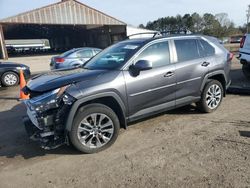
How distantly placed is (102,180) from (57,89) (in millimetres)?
1515

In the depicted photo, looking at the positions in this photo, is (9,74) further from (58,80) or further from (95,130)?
(95,130)

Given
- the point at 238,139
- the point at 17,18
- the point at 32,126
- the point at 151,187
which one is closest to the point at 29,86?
the point at 32,126

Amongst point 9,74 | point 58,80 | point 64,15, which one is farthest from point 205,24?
point 58,80

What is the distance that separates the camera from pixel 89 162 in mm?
3928

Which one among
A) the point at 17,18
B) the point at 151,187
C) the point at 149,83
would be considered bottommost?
the point at 151,187

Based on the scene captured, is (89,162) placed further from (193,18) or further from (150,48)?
(193,18)

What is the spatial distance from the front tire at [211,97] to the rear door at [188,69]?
0.75 feet

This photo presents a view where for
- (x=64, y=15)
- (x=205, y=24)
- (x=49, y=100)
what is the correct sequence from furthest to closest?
(x=205, y=24) → (x=64, y=15) → (x=49, y=100)

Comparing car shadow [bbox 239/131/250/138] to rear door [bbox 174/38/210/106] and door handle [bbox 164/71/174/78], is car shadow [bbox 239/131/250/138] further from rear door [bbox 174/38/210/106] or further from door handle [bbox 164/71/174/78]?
door handle [bbox 164/71/174/78]

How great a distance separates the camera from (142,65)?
14.4 ft

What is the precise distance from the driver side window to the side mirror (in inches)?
9.3

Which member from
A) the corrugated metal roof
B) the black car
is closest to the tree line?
the corrugated metal roof

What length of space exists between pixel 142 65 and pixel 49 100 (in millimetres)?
1617

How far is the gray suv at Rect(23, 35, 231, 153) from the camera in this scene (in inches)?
155
